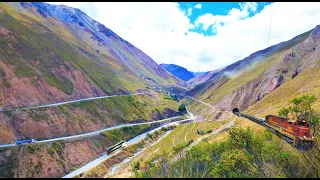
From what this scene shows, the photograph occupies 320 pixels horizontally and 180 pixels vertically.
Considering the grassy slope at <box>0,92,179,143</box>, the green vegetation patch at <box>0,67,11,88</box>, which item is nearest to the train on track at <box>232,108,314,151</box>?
the grassy slope at <box>0,92,179,143</box>

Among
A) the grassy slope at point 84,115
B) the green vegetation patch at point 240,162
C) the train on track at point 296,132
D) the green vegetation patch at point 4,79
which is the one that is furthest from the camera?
the green vegetation patch at point 4,79

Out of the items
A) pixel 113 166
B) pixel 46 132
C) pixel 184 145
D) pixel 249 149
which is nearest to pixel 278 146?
pixel 249 149

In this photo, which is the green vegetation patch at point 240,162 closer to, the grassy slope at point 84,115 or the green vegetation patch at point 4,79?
the grassy slope at point 84,115

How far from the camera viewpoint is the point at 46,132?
90.9 meters

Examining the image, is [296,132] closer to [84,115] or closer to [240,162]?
[240,162]

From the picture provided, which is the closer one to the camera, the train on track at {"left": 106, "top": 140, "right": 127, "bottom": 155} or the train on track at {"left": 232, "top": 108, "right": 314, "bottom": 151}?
the train on track at {"left": 232, "top": 108, "right": 314, "bottom": 151}

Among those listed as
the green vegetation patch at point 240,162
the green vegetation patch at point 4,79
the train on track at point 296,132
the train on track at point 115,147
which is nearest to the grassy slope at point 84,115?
the green vegetation patch at point 4,79

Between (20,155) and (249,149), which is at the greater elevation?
(249,149)

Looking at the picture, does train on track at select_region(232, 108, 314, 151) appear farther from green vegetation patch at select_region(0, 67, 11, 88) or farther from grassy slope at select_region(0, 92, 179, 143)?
green vegetation patch at select_region(0, 67, 11, 88)

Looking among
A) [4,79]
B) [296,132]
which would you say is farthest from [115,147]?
[296,132]

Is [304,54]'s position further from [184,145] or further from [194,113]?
[184,145]

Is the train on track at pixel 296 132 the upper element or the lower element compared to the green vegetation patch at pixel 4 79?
upper

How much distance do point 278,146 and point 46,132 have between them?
71.9 meters

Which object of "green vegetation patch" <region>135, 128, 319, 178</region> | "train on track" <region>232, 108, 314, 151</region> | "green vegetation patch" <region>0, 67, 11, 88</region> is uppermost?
"train on track" <region>232, 108, 314, 151</region>
